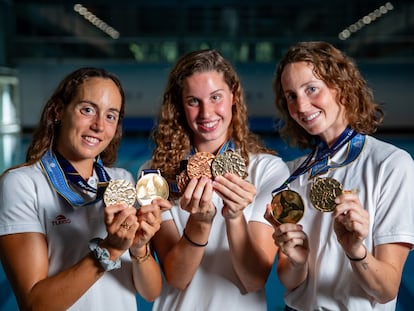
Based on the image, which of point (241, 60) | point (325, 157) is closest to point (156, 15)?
point (241, 60)

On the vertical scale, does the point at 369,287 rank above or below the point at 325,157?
below

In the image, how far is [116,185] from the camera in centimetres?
179

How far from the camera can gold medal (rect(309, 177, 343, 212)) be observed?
1.76 metres

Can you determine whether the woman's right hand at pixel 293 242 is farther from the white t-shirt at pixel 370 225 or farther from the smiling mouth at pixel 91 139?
the smiling mouth at pixel 91 139

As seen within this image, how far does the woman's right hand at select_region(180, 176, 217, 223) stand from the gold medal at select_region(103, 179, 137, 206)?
0.74 feet

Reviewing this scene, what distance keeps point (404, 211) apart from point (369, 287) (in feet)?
1.06

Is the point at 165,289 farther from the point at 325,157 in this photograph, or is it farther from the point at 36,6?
the point at 36,6

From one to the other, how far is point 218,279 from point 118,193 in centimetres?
57

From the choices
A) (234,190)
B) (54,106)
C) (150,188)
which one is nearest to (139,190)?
(150,188)

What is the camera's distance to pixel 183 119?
2213 millimetres

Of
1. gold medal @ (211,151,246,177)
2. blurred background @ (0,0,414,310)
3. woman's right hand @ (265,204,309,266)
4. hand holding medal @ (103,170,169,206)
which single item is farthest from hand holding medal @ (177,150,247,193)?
blurred background @ (0,0,414,310)

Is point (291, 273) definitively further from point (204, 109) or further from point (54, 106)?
point (54, 106)

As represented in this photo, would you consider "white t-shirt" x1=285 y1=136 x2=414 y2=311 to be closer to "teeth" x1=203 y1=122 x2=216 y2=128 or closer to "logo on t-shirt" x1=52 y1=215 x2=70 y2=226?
"teeth" x1=203 y1=122 x2=216 y2=128

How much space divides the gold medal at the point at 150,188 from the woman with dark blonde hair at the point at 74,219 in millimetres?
65
